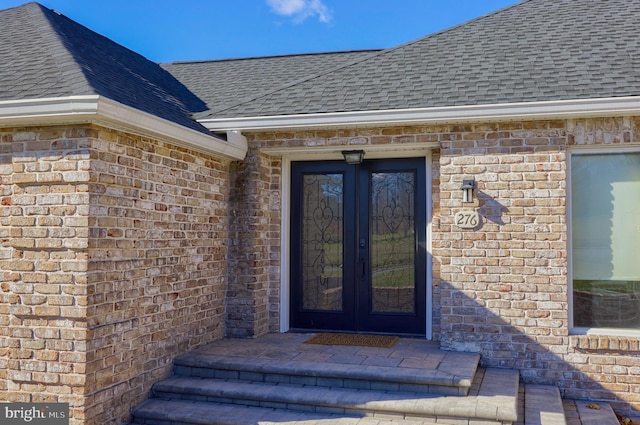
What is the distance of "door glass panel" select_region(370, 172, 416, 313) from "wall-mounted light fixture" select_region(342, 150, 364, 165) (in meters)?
0.38

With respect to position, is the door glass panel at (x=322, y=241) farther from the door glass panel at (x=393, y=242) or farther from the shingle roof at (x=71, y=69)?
the shingle roof at (x=71, y=69)

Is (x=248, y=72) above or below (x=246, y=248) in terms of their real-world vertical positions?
above

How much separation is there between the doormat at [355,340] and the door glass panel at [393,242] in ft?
1.24

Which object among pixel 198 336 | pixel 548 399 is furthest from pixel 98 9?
pixel 548 399

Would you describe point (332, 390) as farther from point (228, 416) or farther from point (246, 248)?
point (246, 248)

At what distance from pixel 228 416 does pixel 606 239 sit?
13.3ft

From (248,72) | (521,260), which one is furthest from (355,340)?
(248,72)

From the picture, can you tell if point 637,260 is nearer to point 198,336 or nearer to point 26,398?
point 198,336

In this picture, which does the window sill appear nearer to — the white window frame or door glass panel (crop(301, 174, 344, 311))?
the white window frame

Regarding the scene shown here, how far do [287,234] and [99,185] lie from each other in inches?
113

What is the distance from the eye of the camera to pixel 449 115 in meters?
5.59

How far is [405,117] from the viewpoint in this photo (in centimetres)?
571

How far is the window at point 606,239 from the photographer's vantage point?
18.1 feet

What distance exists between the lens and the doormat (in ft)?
20.2
